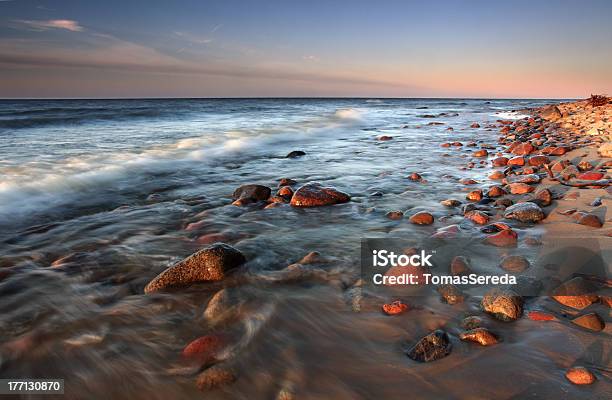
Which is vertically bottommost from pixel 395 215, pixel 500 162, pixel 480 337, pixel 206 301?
pixel 206 301

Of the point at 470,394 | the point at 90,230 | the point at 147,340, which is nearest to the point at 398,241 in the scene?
the point at 470,394

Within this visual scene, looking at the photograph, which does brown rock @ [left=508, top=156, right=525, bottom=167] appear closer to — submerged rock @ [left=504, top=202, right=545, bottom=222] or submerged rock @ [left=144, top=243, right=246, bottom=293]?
submerged rock @ [left=504, top=202, right=545, bottom=222]

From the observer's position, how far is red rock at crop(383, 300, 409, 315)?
2.40 meters

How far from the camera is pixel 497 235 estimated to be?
3.37 m

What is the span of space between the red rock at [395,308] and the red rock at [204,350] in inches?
42.8

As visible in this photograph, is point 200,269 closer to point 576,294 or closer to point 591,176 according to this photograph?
point 576,294

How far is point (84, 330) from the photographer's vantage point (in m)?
2.33

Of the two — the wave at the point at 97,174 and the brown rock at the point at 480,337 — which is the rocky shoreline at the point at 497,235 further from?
the wave at the point at 97,174

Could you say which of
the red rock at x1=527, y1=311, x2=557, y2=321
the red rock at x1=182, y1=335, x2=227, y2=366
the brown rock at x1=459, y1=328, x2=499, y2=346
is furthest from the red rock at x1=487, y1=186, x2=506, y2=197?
the red rock at x1=182, y1=335, x2=227, y2=366

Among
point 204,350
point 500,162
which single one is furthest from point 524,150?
point 204,350

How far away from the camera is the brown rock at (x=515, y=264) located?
280 cm

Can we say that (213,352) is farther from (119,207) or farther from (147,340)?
(119,207)

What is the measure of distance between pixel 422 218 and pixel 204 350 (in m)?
2.79

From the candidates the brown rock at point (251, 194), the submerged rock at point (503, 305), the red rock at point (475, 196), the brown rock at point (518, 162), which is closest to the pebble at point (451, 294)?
the submerged rock at point (503, 305)
